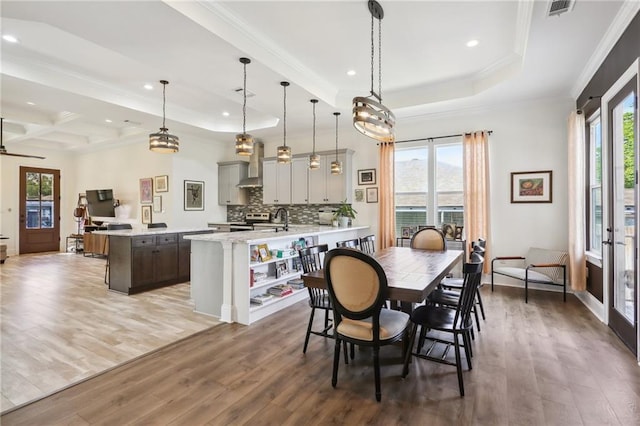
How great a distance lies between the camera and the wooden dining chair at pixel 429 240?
163 inches

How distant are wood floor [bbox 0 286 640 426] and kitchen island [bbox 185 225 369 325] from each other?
1.55ft

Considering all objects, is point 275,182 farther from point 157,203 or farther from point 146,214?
point 146,214

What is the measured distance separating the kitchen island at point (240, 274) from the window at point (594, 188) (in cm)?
382

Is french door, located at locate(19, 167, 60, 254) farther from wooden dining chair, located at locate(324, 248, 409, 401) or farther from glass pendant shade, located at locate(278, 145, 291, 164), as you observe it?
wooden dining chair, located at locate(324, 248, 409, 401)

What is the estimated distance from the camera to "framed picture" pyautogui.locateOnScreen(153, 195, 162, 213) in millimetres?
7379

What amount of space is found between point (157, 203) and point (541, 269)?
7.59 metres

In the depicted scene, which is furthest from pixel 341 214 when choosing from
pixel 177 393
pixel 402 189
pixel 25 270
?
pixel 25 270

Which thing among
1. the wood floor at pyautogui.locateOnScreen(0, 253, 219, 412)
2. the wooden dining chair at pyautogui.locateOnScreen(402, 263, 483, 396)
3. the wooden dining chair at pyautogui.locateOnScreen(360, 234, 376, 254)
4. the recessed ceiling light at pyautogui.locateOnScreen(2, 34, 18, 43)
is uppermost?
the recessed ceiling light at pyautogui.locateOnScreen(2, 34, 18, 43)

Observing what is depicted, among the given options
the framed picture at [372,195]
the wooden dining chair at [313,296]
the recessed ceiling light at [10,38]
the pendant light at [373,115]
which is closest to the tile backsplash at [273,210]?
the framed picture at [372,195]

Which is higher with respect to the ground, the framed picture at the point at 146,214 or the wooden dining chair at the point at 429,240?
the framed picture at the point at 146,214

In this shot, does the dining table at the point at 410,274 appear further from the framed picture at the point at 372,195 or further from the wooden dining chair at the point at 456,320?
the framed picture at the point at 372,195

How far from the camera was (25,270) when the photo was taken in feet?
21.2

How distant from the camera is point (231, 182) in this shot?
7898 millimetres

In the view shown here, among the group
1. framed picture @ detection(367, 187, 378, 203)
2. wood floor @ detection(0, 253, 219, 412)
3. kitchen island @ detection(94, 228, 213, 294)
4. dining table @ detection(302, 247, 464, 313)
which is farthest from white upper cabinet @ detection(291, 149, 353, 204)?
wood floor @ detection(0, 253, 219, 412)
